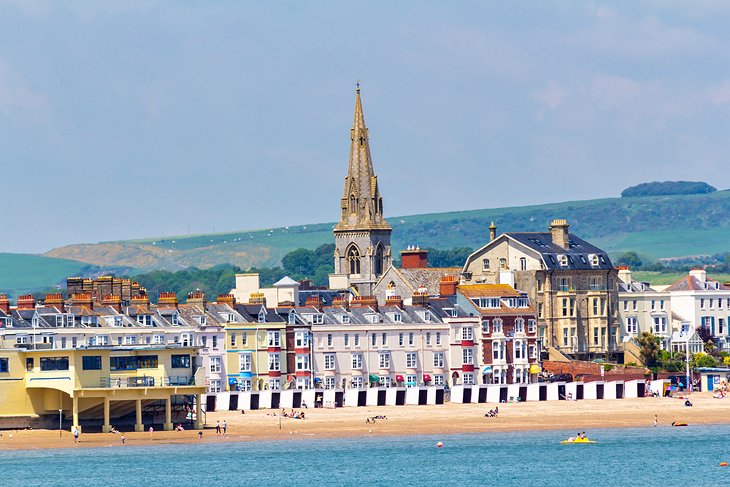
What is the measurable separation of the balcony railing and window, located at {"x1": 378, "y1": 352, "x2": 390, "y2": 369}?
31970mm

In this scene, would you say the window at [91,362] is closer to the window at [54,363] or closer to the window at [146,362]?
the window at [54,363]

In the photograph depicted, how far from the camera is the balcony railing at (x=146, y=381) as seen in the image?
115 m

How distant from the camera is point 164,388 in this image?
115 m

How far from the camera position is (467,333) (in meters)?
151

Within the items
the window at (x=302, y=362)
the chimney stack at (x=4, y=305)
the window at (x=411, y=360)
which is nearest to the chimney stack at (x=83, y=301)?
the chimney stack at (x=4, y=305)

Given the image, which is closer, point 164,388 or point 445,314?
point 164,388

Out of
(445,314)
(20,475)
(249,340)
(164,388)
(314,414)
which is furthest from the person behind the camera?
(445,314)

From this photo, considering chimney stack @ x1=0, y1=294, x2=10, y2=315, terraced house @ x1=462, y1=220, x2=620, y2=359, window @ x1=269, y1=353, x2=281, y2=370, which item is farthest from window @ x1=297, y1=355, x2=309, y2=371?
terraced house @ x1=462, y1=220, x2=620, y2=359

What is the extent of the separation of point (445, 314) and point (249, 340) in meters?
17.0

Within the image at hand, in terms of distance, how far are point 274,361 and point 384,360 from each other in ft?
30.1

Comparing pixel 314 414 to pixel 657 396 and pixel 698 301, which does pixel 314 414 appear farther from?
pixel 698 301

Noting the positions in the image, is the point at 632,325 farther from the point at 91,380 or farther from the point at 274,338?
the point at 91,380

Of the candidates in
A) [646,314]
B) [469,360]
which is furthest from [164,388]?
[646,314]

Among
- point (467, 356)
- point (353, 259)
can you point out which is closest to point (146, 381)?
point (467, 356)
